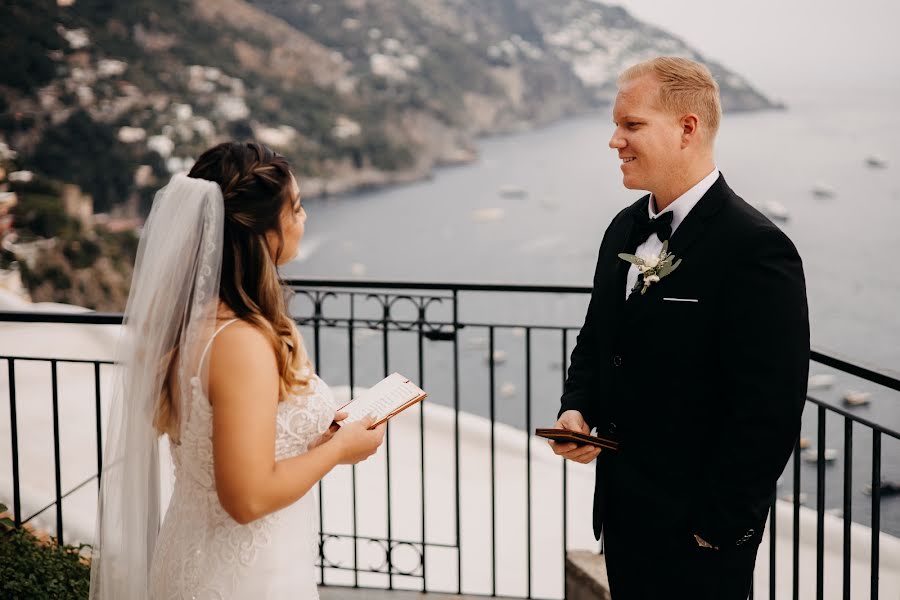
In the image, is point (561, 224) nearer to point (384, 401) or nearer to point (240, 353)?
point (384, 401)

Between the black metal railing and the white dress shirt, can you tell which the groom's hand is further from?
the black metal railing

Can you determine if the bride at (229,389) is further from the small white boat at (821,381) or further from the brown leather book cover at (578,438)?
the small white boat at (821,381)

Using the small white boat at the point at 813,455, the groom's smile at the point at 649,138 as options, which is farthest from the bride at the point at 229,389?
the small white boat at the point at 813,455

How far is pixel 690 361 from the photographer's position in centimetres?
137

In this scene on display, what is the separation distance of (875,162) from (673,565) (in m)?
15.8

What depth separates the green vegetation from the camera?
6.89 feet

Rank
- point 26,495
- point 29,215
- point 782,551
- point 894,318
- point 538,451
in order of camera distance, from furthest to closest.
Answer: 1. point 894,318
2. point 29,215
3. point 538,451
4. point 782,551
5. point 26,495

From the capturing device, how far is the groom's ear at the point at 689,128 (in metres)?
1.41

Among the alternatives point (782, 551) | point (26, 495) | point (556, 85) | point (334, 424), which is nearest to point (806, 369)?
point (334, 424)

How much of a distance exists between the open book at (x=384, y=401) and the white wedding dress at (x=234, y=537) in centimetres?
4

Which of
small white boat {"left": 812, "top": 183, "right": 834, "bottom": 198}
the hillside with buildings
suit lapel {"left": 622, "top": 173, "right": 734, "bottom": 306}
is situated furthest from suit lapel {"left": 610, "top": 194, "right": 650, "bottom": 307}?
small white boat {"left": 812, "top": 183, "right": 834, "bottom": 198}

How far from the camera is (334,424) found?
1.43 meters

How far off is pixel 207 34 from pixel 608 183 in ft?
26.0

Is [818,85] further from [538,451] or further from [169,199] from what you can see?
[169,199]
